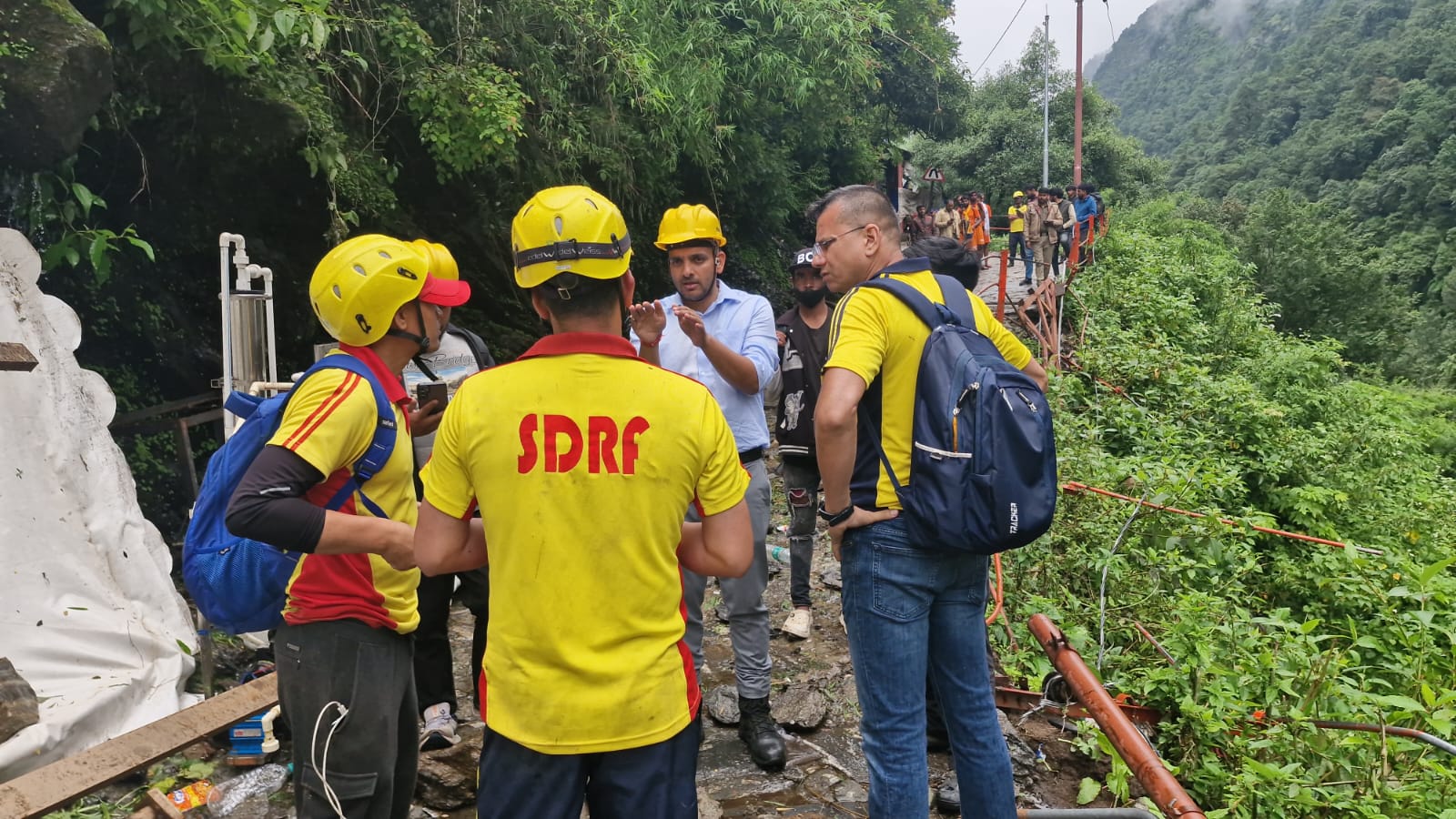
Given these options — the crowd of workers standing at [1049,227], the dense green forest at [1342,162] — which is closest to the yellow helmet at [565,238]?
the crowd of workers standing at [1049,227]

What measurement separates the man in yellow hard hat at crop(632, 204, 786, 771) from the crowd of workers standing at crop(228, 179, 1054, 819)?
1.80 ft

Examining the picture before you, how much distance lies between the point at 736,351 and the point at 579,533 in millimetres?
1858

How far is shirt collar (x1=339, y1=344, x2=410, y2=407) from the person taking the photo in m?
2.00

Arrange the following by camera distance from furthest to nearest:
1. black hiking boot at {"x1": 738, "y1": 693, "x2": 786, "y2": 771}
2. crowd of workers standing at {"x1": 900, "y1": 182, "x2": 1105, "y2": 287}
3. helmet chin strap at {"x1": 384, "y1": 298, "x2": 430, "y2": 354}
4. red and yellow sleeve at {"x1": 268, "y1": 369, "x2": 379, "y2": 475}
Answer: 1. crowd of workers standing at {"x1": 900, "y1": 182, "x2": 1105, "y2": 287}
2. black hiking boot at {"x1": 738, "y1": 693, "x2": 786, "y2": 771}
3. helmet chin strap at {"x1": 384, "y1": 298, "x2": 430, "y2": 354}
4. red and yellow sleeve at {"x1": 268, "y1": 369, "x2": 379, "y2": 475}

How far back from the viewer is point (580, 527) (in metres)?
1.57

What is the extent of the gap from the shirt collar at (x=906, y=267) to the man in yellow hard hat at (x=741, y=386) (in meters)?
0.87

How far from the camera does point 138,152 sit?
508cm

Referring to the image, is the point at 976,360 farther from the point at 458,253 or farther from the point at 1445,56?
the point at 1445,56

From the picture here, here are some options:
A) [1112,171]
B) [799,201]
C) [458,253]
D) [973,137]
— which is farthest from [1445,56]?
[458,253]

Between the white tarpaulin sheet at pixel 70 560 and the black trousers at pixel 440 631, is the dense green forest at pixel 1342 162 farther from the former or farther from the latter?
the white tarpaulin sheet at pixel 70 560

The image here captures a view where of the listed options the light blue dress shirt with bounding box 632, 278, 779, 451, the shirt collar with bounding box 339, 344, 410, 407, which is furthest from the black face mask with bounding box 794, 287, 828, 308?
the shirt collar with bounding box 339, 344, 410, 407

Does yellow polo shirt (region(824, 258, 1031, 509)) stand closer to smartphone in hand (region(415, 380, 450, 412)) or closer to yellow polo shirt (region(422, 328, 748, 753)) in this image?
yellow polo shirt (region(422, 328, 748, 753))

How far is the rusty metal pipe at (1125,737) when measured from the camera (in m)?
1.85

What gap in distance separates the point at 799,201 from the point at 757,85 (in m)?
3.05
